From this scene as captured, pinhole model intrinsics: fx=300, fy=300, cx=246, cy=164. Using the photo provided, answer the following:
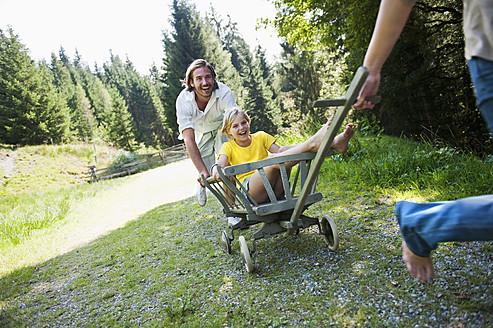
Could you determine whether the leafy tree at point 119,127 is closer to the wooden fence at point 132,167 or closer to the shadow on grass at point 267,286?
the wooden fence at point 132,167

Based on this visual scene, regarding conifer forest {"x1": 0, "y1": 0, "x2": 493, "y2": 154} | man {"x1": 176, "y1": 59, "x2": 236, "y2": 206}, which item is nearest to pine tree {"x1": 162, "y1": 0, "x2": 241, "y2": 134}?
conifer forest {"x1": 0, "y1": 0, "x2": 493, "y2": 154}

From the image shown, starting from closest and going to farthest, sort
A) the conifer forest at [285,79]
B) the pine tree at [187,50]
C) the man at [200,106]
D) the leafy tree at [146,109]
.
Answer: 1. the man at [200,106]
2. the conifer forest at [285,79]
3. the pine tree at [187,50]
4. the leafy tree at [146,109]

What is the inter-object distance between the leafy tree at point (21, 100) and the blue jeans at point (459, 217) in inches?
1356

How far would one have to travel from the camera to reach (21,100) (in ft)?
94.9

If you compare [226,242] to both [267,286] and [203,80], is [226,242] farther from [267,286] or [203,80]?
[203,80]

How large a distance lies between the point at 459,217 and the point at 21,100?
3635 centimetres

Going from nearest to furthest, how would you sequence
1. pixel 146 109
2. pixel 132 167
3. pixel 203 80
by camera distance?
pixel 203 80, pixel 132 167, pixel 146 109

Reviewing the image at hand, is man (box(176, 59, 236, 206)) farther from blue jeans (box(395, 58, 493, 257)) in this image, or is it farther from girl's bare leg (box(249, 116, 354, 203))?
blue jeans (box(395, 58, 493, 257))

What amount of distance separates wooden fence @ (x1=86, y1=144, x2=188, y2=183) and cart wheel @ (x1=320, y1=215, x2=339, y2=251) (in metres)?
19.8

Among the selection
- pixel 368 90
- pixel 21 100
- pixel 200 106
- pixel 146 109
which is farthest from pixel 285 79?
pixel 368 90

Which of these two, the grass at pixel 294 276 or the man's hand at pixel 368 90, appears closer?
the man's hand at pixel 368 90

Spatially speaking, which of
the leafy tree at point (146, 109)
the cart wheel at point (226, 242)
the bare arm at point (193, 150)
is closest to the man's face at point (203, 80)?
the bare arm at point (193, 150)

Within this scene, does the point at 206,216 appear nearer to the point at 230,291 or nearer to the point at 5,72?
the point at 230,291

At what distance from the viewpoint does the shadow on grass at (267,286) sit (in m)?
1.81
